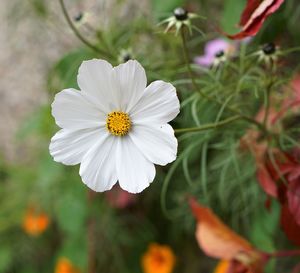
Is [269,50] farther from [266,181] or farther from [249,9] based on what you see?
[266,181]

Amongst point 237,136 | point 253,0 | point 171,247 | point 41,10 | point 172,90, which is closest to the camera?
point 172,90

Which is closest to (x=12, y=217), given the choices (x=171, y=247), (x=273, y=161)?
(x=171, y=247)

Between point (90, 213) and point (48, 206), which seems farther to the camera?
point (48, 206)

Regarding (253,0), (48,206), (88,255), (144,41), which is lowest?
(88,255)

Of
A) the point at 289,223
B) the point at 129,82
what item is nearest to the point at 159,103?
the point at 129,82

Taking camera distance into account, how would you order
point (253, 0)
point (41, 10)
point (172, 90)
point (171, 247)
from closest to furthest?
point (172, 90), point (253, 0), point (41, 10), point (171, 247)

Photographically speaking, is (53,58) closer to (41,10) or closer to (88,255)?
(41,10)

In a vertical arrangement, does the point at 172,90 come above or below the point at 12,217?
above

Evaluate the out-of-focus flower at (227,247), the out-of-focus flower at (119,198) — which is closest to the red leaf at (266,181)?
the out-of-focus flower at (227,247)
